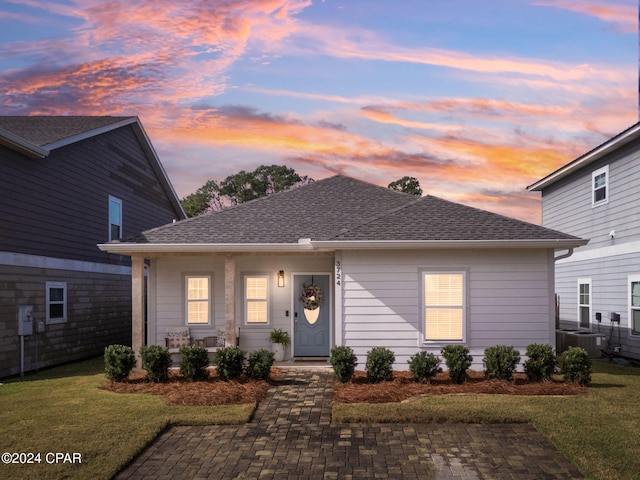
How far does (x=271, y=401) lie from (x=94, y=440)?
3.26 meters

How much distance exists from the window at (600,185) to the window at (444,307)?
703cm

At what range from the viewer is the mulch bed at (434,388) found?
10.2 metres

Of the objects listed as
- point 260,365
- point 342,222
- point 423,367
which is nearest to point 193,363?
point 260,365

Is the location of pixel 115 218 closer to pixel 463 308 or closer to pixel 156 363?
pixel 156 363

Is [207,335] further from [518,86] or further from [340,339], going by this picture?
[518,86]

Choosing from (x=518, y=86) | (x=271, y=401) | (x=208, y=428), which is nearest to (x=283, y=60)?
(x=518, y=86)

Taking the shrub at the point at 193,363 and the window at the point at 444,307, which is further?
the window at the point at 444,307

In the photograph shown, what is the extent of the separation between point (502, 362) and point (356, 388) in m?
2.94

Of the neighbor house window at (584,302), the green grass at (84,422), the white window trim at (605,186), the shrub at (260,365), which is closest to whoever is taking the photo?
the green grass at (84,422)

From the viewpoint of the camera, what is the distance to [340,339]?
501 inches

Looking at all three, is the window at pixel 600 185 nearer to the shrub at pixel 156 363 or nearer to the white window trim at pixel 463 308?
the white window trim at pixel 463 308

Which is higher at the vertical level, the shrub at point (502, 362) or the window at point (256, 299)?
the window at point (256, 299)

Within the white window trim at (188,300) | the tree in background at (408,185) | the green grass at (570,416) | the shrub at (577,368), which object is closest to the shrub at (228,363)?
the green grass at (570,416)

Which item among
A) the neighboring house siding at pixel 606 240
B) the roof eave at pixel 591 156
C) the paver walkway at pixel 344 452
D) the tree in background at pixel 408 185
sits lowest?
the paver walkway at pixel 344 452
